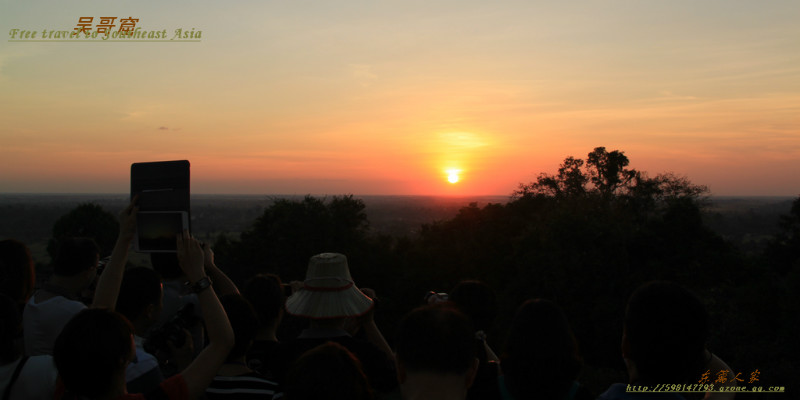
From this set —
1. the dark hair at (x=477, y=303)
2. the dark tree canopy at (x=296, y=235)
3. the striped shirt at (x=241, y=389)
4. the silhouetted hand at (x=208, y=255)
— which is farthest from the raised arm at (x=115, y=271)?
the dark tree canopy at (x=296, y=235)

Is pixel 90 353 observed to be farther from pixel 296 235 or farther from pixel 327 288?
pixel 296 235

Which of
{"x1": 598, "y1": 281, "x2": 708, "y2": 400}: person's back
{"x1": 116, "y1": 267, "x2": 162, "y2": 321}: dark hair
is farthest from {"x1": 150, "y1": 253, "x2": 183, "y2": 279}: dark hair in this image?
{"x1": 598, "y1": 281, "x2": 708, "y2": 400}: person's back

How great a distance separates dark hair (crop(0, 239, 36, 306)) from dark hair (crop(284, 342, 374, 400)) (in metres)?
3.29

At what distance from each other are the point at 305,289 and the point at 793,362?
24.5m

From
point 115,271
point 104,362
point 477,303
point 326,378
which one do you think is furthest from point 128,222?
point 477,303

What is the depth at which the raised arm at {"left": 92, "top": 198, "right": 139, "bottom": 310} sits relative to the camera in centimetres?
326

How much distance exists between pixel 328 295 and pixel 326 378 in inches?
78.8

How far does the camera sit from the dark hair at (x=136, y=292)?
3.68m

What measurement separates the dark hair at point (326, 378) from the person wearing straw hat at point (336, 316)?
4.57ft

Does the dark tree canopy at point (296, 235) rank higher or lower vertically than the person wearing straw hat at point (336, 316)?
lower

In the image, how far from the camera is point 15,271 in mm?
4137

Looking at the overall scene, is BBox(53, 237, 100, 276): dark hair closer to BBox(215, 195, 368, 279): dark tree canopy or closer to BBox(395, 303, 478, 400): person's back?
BBox(395, 303, 478, 400): person's back

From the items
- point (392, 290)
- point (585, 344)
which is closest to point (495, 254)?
point (392, 290)

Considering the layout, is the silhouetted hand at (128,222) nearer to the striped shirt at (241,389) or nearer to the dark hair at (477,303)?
the striped shirt at (241,389)
